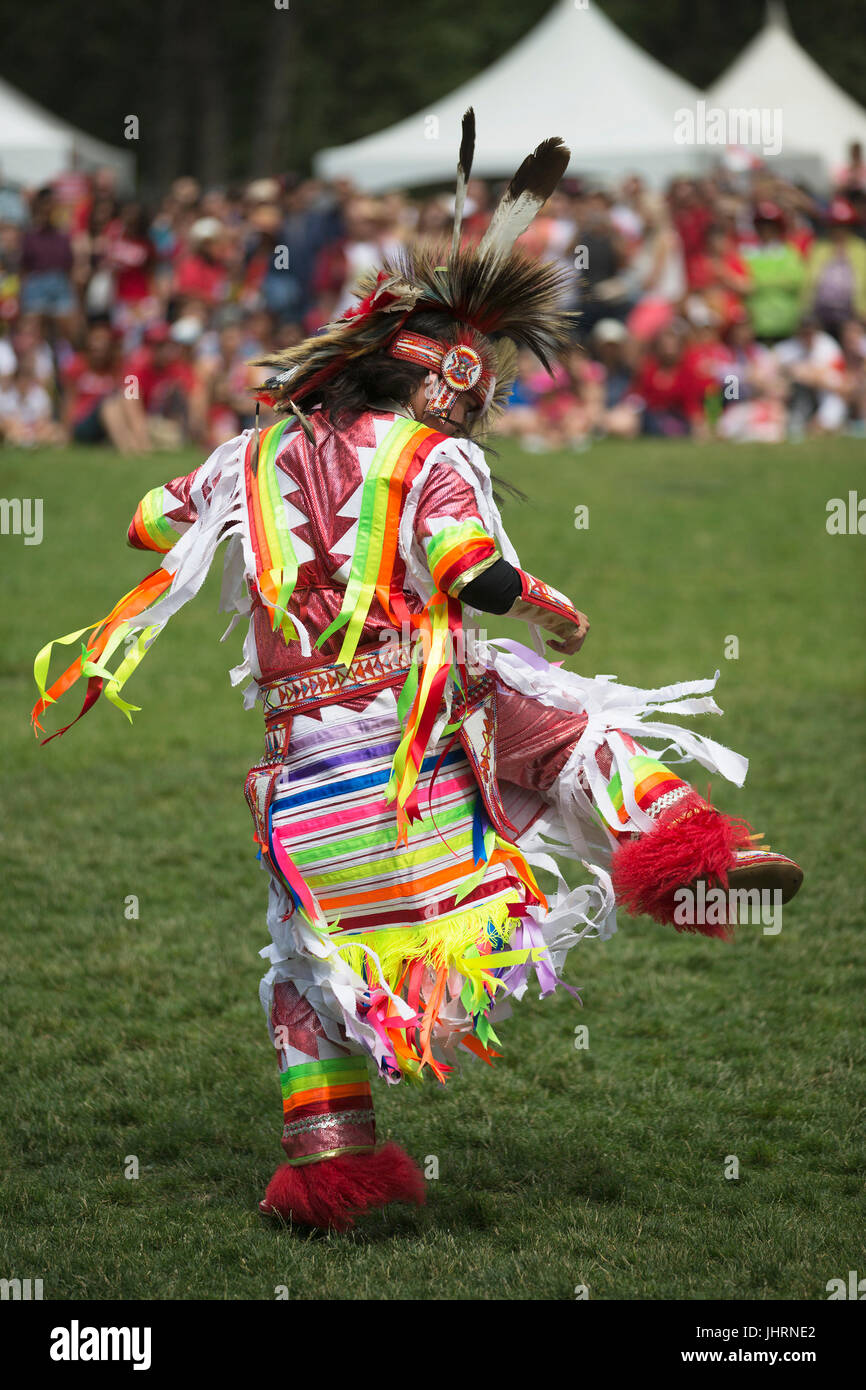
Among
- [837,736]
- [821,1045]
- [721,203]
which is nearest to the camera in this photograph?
[821,1045]

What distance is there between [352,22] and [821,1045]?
30.9m

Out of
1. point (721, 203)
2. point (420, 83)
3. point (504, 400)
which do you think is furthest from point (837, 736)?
point (420, 83)

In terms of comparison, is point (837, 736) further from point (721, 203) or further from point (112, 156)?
point (112, 156)

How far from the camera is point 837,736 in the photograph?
7812mm

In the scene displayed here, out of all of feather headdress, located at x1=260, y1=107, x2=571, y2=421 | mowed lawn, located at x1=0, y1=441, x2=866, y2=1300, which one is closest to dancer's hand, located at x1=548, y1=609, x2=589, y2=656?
feather headdress, located at x1=260, y1=107, x2=571, y2=421

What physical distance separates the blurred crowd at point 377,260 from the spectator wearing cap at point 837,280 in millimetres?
21

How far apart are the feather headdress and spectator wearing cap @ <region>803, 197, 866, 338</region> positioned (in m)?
11.8

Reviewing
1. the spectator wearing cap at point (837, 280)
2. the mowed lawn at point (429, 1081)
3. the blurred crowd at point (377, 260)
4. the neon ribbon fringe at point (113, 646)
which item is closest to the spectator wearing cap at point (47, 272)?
the blurred crowd at point (377, 260)

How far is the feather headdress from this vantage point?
3.50 meters

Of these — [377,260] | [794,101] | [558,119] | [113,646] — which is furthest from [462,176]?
[794,101]

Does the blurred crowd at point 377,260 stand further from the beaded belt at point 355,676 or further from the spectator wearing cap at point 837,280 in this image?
the beaded belt at point 355,676

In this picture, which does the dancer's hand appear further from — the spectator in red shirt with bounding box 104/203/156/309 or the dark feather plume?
the spectator in red shirt with bounding box 104/203/156/309

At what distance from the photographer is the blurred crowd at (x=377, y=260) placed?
553 inches

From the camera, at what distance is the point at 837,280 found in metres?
14.8
